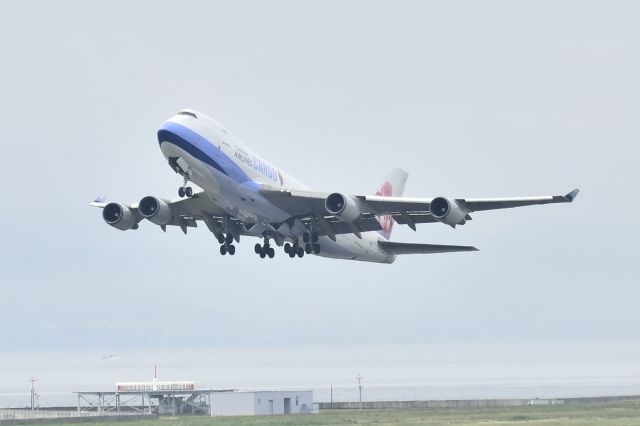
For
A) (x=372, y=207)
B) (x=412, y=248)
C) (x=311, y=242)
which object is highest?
(x=372, y=207)

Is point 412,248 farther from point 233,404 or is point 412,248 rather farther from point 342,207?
point 233,404

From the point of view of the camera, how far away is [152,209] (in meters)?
65.5

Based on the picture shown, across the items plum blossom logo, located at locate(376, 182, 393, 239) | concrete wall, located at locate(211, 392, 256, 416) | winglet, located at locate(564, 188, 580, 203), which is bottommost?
concrete wall, located at locate(211, 392, 256, 416)

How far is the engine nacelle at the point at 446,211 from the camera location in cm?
6000

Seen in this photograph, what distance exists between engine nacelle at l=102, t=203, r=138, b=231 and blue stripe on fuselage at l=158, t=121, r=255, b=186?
8566 millimetres

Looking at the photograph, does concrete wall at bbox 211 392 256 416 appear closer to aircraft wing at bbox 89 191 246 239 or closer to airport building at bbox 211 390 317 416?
airport building at bbox 211 390 317 416

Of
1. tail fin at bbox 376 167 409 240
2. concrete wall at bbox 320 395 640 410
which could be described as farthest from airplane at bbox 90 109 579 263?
concrete wall at bbox 320 395 640 410

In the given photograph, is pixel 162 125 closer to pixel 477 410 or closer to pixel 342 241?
pixel 342 241

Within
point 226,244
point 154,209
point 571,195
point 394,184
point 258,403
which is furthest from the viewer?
point 258,403

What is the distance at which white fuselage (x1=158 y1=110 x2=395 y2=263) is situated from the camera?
5831cm

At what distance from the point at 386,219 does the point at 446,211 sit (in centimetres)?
1843

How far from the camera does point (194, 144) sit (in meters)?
58.2

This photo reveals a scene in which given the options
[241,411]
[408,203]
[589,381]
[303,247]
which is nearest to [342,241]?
[303,247]

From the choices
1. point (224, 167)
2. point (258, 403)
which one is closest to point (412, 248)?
point (224, 167)
